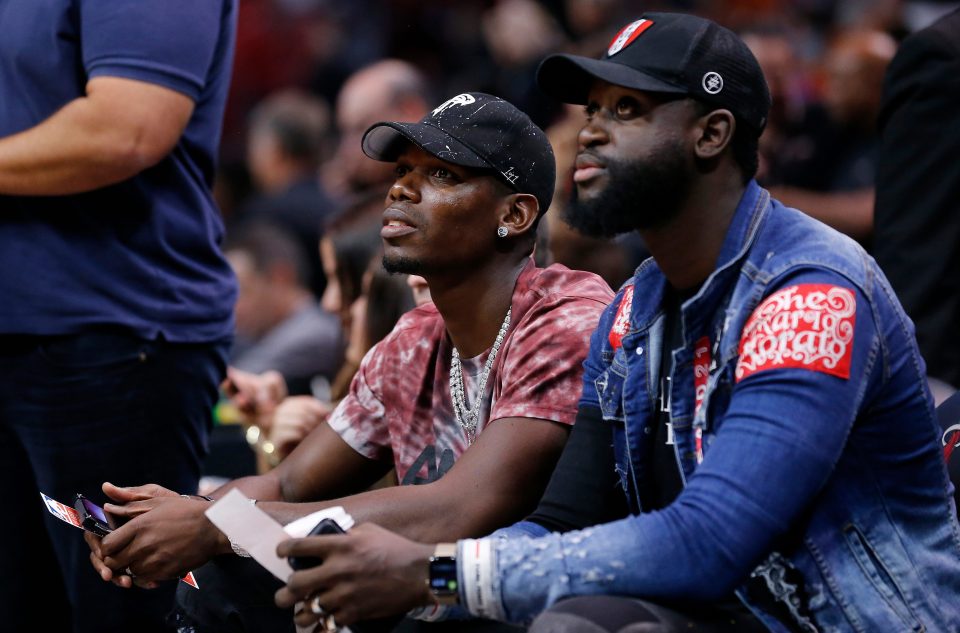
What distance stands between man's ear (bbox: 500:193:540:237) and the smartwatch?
107 centimetres

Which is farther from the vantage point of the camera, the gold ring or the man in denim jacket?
the gold ring

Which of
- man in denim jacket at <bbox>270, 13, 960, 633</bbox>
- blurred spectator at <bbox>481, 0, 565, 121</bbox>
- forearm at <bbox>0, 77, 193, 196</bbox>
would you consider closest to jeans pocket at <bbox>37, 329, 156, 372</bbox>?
forearm at <bbox>0, 77, 193, 196</bbox>

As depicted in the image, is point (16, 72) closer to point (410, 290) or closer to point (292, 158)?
point (410, 290)

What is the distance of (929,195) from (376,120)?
326 cm

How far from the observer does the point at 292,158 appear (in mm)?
8602

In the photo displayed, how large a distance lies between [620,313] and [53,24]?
Result: 145cm

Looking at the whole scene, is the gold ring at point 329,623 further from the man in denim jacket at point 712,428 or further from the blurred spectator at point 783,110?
the blurred spectator at point 783,110

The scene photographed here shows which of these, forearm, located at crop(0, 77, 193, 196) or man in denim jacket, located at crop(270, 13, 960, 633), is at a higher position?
forearm, located at crop(0, 77, 193, 196)

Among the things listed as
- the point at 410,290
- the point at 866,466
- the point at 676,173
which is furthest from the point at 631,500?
the point at 410,290

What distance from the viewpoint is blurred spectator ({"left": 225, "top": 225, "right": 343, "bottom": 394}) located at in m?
6.83

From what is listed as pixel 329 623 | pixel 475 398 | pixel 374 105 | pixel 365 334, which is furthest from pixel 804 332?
pixel 374 105

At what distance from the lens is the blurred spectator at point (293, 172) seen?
8.25 metres

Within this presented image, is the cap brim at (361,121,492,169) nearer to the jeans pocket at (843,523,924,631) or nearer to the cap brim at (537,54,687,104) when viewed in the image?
the cap brim at (537,54,687,104)

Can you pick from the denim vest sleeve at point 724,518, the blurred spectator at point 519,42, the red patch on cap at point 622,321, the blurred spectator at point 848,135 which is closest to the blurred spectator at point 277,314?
the blurred spectator at point 519,42
